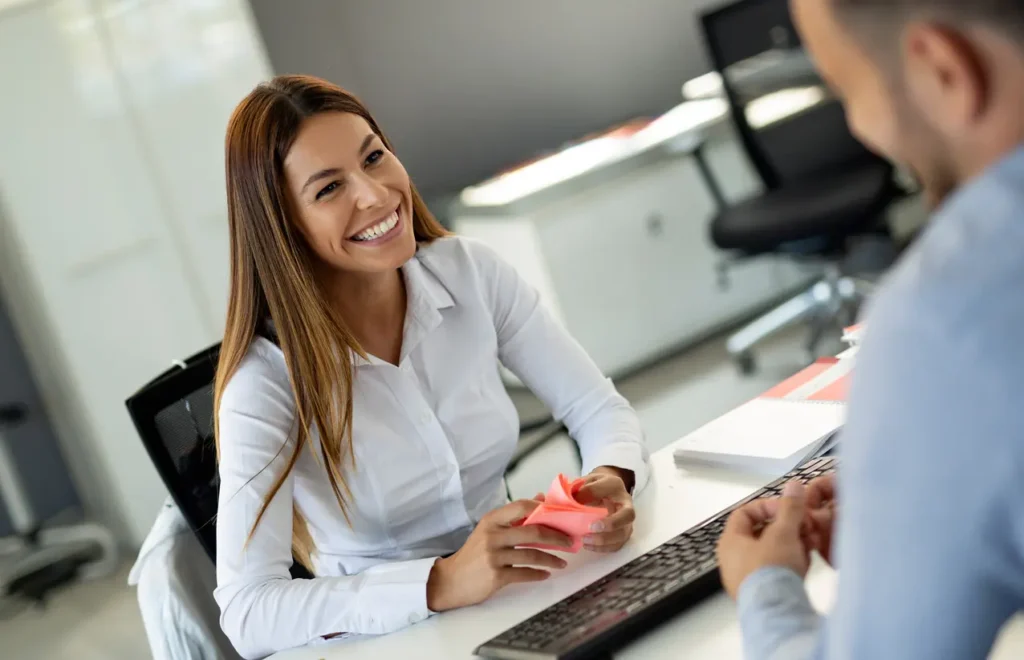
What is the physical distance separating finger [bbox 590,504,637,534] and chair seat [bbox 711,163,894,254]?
235cm

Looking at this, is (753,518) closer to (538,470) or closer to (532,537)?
(532,537)

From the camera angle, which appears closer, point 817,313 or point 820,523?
point 820,523

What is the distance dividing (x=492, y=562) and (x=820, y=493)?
41 centimetres

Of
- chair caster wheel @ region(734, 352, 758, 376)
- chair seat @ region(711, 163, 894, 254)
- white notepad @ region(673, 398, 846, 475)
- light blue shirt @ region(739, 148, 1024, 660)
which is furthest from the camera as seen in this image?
chair caster wheel @ region(734, 352, 758, 376)

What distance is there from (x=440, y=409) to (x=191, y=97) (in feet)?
8.00

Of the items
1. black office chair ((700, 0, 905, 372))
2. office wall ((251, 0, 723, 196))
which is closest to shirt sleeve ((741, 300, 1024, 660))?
black office chair ((700, 0, 905, 372))

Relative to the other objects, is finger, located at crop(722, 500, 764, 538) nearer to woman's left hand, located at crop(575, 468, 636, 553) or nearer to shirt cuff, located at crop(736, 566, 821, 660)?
shirt cuff, located at crop(736, 566, 821, 660)

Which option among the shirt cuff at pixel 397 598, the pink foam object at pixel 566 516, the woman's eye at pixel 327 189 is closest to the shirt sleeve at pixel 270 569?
the shirt cuff at pixel 397 598

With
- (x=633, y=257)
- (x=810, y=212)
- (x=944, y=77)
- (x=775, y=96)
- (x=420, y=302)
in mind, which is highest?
(x=944, y=77)

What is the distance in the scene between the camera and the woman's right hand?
3.99 feet

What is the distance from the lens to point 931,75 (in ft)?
1.86

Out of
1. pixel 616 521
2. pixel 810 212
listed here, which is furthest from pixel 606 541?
pixel 810 212

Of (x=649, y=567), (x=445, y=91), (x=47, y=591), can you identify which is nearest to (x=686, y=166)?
(x=445, y=91)

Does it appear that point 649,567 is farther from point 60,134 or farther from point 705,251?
point 705,251
